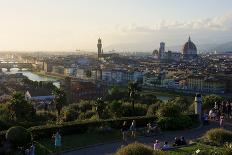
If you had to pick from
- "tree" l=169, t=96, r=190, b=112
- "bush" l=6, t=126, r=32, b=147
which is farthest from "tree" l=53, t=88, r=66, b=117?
"bush" l=6, t=126, r=32, b=147

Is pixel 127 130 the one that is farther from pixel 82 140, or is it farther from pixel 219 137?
pixel 219 137

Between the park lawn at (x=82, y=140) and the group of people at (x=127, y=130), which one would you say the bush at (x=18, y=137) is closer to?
the park lawn at (x=82, y=140)

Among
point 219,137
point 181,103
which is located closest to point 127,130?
point 219,137

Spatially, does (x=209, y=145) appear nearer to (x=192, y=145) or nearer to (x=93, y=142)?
(x=192, y=145)

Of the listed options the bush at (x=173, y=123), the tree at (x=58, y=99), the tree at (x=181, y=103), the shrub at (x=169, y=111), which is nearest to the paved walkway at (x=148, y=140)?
the bush at (x=173, y=123)

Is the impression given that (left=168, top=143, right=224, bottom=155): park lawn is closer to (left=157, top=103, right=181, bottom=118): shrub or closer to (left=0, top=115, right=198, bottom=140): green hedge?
(left=157, top=103, right=181, bottom=118): shrub
